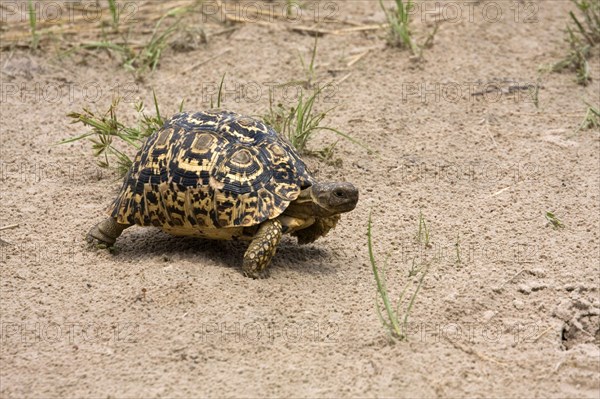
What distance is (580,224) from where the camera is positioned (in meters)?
5.56

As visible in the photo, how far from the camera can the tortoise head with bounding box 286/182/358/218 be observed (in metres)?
4.90

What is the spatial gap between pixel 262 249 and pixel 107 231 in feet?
3.31

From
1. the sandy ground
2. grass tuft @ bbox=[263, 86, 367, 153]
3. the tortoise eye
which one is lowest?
the sandy ground

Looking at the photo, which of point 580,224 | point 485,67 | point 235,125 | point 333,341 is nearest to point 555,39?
point 485,67

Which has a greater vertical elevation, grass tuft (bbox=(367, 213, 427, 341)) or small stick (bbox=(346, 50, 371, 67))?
small stick (bbox=(346, 50, 371, 67))

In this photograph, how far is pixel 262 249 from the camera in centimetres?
487

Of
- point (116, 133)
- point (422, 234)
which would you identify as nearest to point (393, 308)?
point (422, 234)

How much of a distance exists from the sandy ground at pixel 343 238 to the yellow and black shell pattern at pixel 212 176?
286 mm

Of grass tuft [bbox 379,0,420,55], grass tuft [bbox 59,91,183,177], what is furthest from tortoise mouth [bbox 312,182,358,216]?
grass tuft [bbox 379,0,420,55]

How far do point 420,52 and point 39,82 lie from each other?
3.14m

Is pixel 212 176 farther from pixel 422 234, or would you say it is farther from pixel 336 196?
pixel 422 234

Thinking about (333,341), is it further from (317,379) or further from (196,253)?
(196,253)

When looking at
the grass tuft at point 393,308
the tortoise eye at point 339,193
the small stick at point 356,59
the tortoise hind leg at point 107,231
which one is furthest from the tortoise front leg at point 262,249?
the small stick at point 356,59

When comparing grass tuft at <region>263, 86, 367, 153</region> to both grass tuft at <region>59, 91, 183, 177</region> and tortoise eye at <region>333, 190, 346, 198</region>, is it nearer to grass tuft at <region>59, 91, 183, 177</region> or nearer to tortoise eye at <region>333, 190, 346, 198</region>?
grass tuft at <region>59, 91, 183, 177</region>
